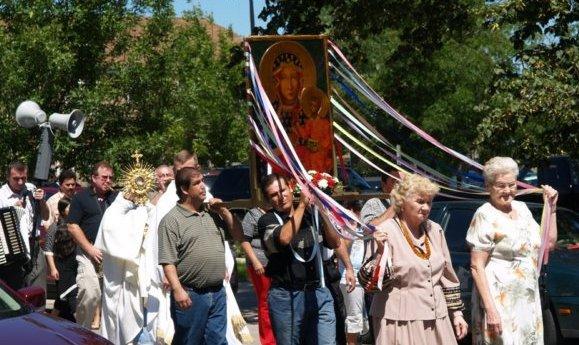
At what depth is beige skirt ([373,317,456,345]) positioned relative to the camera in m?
6.97

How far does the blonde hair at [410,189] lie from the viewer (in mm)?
7066

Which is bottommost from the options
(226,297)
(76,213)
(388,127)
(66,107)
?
(226,297)

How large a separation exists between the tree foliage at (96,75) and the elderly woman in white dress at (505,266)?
13.7 metres

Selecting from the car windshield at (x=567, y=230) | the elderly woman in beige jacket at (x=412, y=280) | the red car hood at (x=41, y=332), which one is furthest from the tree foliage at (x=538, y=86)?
the red car hood at (x=41, y=332)

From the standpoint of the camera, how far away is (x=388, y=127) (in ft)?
33.0

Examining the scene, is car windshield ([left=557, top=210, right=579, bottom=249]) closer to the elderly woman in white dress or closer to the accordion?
the elderly woman in white dress

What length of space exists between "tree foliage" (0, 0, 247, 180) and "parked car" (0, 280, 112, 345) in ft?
44.3

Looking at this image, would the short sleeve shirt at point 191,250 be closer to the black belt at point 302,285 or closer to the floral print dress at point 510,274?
the black belt at point 302,285

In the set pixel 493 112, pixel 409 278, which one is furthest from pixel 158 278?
pixel 493 112

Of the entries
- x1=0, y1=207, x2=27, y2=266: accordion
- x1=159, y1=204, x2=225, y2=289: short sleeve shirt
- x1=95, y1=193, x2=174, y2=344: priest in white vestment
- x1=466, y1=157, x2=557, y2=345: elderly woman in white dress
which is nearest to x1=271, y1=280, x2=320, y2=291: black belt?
x1=159, y1=204, x2=225, y2=289: short sleeve shirt

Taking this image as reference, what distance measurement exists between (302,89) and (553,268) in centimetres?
351

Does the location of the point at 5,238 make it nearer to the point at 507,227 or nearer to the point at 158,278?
the point at 158,278

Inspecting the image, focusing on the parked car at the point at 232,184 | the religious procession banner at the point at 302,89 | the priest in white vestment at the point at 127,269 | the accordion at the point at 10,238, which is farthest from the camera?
the parked car at the point at 232,184

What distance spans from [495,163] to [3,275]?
5714mm
